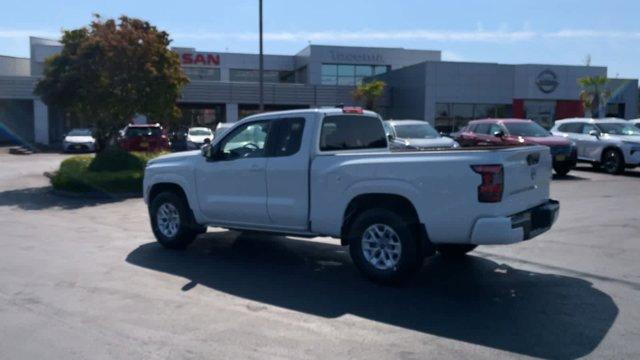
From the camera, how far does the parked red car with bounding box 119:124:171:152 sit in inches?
984

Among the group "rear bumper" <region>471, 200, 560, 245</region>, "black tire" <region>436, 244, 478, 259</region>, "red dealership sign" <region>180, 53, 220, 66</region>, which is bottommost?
"black tire" <region>436, 244, 478, 259</region>

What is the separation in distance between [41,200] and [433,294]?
1205cm

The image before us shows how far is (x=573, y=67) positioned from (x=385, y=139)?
132ft

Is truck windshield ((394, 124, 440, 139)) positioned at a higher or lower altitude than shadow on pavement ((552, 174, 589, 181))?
higher

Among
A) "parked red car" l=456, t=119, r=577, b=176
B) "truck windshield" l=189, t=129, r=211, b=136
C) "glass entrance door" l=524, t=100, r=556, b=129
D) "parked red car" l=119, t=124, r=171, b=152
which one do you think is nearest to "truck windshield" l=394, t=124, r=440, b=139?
"parked red car" l=456, t=119, r=577, b=176

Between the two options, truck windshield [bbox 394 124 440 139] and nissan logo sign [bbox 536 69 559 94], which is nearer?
truck windshield [bbox 394 124 440 139]

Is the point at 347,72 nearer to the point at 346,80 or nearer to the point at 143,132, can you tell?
the point at 346,80

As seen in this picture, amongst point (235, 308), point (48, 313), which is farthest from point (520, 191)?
point (48, 313)

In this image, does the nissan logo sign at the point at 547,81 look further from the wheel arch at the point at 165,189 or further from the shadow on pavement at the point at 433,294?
the wheel arch at the point at 165,189

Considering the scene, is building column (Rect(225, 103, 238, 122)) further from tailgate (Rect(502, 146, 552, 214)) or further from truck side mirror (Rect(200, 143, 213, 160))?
tailgate (Rect(502, 146, 552, 214))

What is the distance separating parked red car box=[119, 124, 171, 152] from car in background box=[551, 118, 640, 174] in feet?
47.5

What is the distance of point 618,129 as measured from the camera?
69.9 feet

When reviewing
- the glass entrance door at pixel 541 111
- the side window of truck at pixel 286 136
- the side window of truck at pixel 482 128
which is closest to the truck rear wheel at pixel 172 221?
the side window of truck at pixel 286 136

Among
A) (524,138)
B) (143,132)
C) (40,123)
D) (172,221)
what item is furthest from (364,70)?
(172,221)
